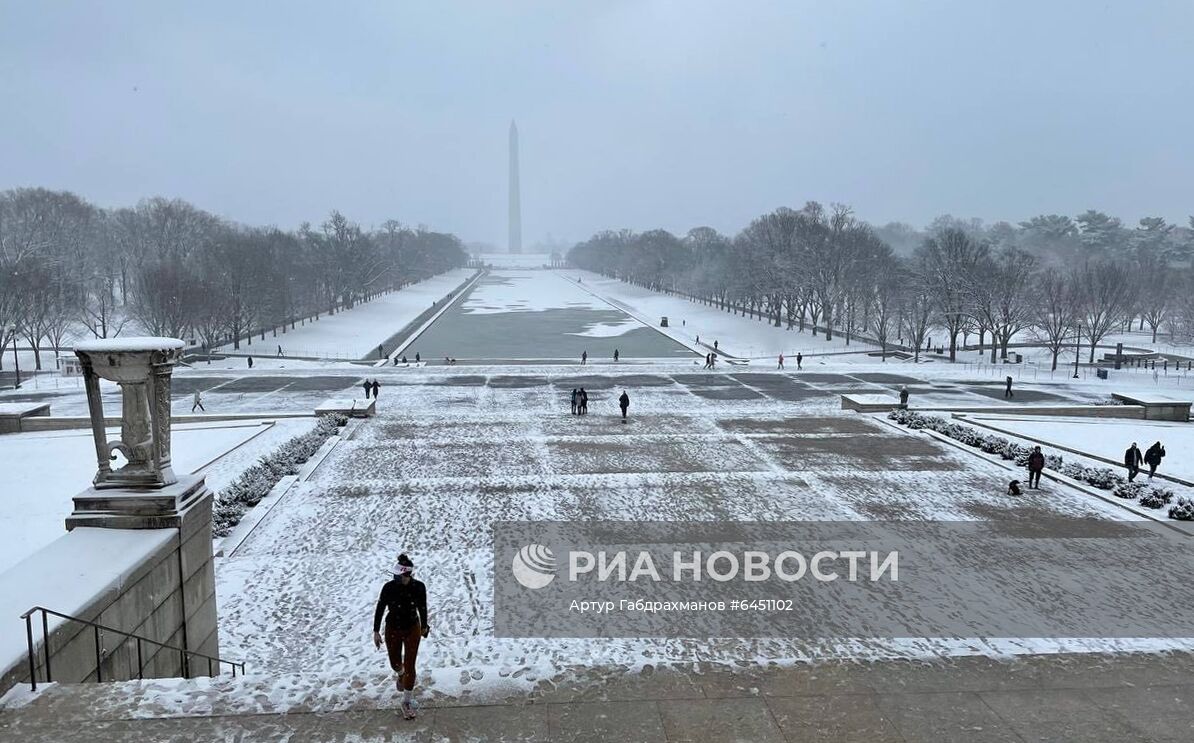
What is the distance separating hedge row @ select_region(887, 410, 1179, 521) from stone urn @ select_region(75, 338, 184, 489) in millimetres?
19673

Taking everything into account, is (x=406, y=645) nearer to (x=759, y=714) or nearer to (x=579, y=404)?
(x=759, y=714)

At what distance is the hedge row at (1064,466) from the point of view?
17.1 meters

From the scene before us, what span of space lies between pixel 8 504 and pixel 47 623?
13.2m

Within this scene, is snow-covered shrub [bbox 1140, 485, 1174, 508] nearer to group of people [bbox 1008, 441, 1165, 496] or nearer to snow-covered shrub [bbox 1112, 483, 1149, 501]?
snow-covered shrub [bbox 1112, 483, 1149, 501]

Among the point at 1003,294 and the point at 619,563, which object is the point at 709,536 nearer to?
the point at 619,563

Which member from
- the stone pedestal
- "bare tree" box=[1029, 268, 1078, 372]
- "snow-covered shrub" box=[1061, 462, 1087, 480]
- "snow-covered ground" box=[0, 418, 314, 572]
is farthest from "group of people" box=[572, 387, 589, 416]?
"bare tree" box=[1029, 268, 1078, 372]

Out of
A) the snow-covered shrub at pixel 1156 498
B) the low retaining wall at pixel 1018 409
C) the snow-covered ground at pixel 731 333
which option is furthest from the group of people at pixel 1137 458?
the snow-covered ground at pixel 731 333

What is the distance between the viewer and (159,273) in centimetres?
5469

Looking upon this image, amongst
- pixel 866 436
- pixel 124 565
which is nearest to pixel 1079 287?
pixel 866 436

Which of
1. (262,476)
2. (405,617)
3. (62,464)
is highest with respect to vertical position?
(405,617)

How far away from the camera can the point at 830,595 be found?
12305 mm

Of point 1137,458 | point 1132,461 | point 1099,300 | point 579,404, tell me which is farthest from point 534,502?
point 1099,300

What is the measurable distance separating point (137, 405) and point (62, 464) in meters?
15.3

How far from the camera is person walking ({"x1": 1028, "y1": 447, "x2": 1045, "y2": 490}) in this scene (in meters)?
18.7
